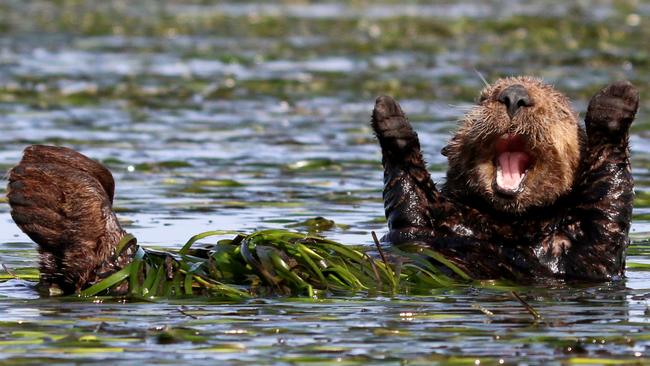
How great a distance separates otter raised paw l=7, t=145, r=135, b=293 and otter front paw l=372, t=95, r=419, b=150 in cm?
136

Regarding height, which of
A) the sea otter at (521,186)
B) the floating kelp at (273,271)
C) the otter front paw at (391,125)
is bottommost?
the floating kelp at (273,271)

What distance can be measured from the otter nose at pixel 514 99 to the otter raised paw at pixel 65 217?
174cm

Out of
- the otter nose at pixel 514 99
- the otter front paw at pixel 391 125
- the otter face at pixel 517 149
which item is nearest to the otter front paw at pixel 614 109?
the otter face at pixel 517 149

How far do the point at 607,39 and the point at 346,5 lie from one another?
23.3 feet

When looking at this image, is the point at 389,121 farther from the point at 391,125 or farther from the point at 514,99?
the point at 514,99

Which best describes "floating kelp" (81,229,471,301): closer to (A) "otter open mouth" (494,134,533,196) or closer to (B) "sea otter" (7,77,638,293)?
(B) "sea otter" (7,77,638,293)

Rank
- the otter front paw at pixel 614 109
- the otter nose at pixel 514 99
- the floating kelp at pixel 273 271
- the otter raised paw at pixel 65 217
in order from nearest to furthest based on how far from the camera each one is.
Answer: the otter raised paw at pixel 65 217
the floating kelp at pixel 273 271
the otter nose at pixel 514 99
the otter front paw at pixel 614 109

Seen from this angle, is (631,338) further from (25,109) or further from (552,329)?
(25,109)

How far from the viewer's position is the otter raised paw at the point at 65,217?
556cm

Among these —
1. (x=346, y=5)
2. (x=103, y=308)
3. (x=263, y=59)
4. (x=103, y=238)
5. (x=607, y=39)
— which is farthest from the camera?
(x=346, y=5)

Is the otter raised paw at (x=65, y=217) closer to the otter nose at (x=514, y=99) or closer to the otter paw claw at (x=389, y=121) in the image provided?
the otter paw claw at (x=389, y=121)

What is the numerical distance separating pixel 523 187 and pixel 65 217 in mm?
2012

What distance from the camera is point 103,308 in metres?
5.41

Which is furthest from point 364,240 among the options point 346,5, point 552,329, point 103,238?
point 346,5
